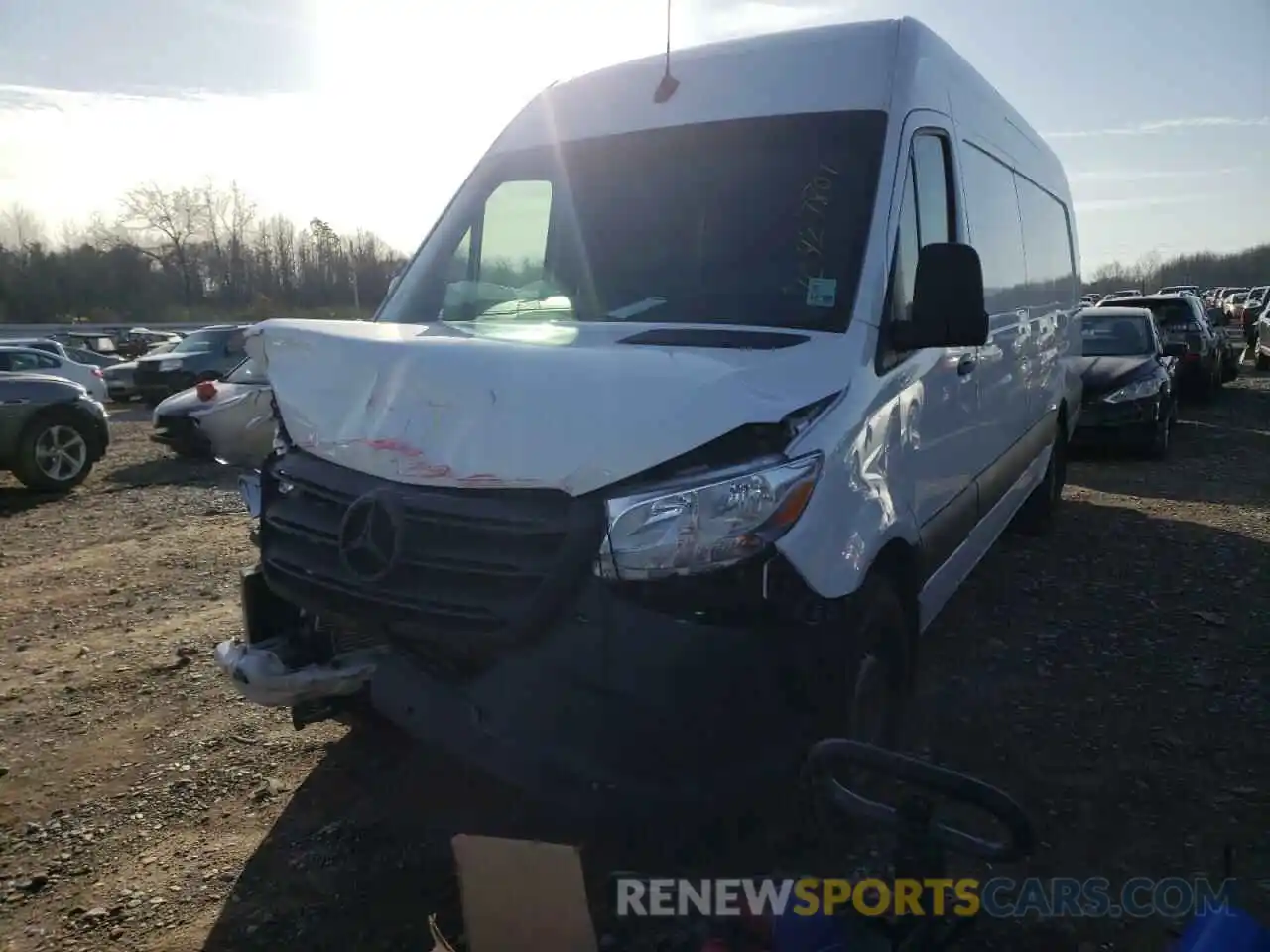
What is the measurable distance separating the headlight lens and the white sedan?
15.5 m

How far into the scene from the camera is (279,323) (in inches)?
129

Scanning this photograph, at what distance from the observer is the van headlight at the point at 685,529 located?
232cm

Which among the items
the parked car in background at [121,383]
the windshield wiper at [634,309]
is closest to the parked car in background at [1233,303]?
the parked car in background at [121,383]

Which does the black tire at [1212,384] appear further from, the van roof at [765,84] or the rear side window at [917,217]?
the rear side window at [917,217]

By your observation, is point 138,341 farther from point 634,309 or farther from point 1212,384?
point 634,309

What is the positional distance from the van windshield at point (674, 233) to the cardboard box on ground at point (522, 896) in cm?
169

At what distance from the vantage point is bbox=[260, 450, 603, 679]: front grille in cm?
237

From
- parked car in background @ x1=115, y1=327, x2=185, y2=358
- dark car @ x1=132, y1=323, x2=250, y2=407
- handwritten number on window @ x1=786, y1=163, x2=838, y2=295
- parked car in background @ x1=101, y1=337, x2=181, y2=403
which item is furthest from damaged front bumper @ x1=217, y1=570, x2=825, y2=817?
parked car in background @ x1=115, y1=327, x2=185, y2=358

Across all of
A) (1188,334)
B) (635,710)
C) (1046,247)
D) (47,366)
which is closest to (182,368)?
(47,366)

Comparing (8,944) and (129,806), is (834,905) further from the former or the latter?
(129,806)

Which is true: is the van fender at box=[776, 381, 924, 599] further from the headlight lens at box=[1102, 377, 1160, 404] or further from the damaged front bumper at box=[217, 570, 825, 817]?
the headlight lens at box=[1102, 377, 1160, 404]

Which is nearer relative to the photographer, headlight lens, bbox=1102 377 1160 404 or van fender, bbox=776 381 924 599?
van fender, bbox=776 381 924 599

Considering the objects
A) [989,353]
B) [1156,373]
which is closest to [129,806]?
[989,353]

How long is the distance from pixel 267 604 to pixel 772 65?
2.56 metres
